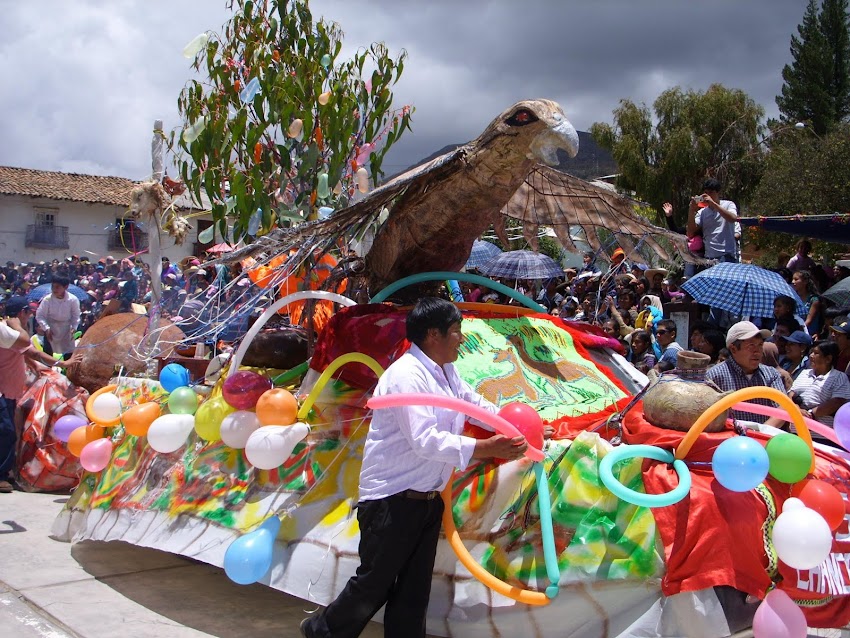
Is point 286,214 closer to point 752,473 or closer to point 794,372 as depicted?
point 752,473

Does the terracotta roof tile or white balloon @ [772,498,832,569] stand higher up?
the terracotta roof tile

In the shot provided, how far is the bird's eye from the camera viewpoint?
3902mm

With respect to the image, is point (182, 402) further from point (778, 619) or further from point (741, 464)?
point (778, 619)

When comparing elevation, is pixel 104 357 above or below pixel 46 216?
below

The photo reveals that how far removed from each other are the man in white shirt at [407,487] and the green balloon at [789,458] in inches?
38.1

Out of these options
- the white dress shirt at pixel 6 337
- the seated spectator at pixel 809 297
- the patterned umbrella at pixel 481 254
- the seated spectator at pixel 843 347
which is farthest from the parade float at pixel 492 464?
the patterned umbrella at pixel 481 254

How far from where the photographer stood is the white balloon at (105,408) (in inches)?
194

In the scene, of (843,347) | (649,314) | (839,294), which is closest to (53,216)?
(649,314)

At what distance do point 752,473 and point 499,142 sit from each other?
6.53 ft

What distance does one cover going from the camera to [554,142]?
12.9 ft

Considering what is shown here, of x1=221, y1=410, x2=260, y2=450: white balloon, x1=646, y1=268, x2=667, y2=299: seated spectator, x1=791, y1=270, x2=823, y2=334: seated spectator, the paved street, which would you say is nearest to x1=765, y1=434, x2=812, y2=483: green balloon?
the paved street

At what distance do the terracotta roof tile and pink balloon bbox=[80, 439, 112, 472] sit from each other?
1247 inches

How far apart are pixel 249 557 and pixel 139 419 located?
59.1 inches

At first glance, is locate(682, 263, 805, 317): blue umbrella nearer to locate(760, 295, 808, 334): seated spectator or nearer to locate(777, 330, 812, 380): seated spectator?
locate(760, 295, 808, 334): seated spectator
